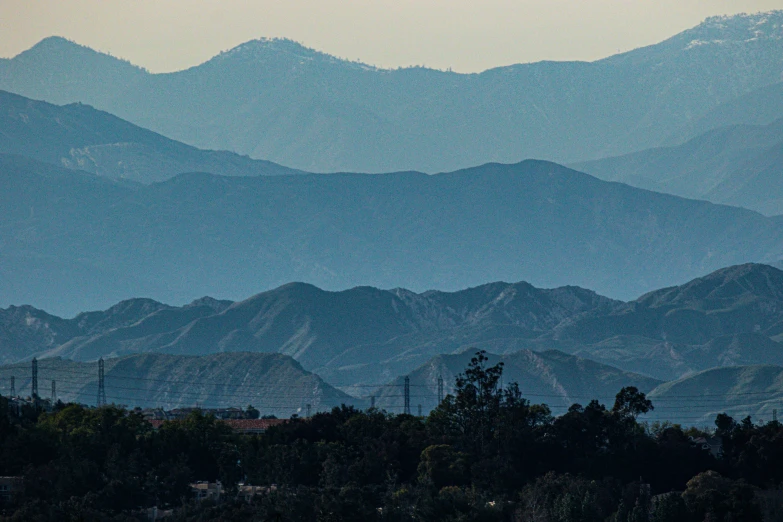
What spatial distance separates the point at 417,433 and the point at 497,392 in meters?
6.59

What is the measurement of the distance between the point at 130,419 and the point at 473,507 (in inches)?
1552

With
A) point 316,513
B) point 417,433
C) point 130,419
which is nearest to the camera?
point 316,513

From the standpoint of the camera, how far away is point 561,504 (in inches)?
3460

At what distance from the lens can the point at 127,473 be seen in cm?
9825

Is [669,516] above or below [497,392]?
below

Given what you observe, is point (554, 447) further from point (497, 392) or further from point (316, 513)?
point (316, 513)

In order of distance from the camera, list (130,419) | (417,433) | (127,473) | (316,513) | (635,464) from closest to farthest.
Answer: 1. (316,513)
2. (127,473)
3. (635,464)
4. (417,433)
5. (130,419)

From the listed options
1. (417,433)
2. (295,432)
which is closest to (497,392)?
(417,433)

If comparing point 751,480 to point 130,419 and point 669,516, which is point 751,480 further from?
point 130,419

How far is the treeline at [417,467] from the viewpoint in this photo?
88.1 m

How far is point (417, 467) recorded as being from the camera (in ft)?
347

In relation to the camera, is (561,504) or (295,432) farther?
(295,432)

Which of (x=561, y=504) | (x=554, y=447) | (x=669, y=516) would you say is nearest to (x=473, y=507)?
(x=561, y=504)

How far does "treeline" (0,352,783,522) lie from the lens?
88125 mm
